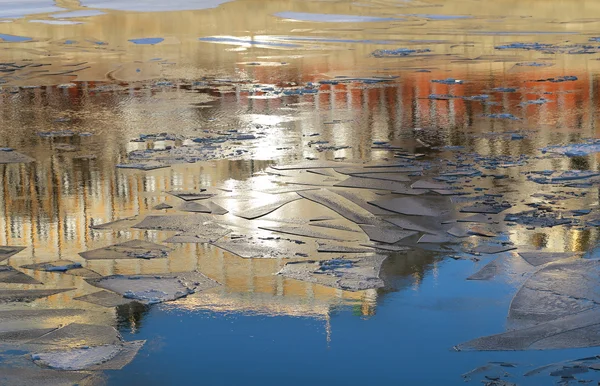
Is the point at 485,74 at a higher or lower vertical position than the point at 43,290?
higher

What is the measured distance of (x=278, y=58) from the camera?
21.2m

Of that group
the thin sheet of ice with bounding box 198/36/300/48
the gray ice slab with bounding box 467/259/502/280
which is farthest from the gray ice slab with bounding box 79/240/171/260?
Result: the thin sheet of ice with bounding box 198/36/300/48

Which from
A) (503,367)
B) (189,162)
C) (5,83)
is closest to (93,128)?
(189,162)

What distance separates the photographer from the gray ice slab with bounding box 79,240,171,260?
737 centimetres

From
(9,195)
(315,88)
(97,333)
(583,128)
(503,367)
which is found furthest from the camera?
(315,88)

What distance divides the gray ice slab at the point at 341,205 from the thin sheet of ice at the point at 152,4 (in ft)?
89.0

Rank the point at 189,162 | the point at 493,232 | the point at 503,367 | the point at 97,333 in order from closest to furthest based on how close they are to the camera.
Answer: the point at 503,367
the point at 97,333
the point at 493,232
the point at 189,162

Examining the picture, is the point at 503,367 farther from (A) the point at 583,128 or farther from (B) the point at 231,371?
(A) the point at 583,128

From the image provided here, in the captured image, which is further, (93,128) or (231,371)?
(93,128)

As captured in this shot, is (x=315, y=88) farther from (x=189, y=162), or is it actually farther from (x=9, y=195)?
(x=9, y=195)

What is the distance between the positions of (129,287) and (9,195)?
10.6 ft

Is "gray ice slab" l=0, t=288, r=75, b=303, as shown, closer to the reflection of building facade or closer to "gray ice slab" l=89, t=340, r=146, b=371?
the reflection of building facade

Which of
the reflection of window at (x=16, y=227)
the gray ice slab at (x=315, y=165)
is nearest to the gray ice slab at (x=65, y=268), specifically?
the reflection of window at (x=16, y=227)

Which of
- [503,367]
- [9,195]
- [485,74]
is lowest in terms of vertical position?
[503,367]
